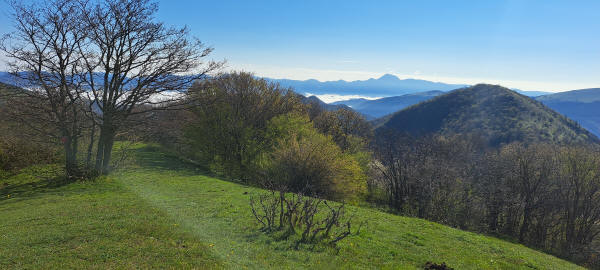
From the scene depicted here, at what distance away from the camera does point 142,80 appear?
2475cm

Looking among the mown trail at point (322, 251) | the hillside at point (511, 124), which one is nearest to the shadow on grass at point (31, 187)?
the mown trail at point (322, 251)

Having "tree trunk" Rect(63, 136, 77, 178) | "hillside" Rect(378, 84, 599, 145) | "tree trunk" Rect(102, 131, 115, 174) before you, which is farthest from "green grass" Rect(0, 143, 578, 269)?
"hillside" Rect(378, 84, 599, 145)

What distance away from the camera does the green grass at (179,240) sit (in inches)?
372

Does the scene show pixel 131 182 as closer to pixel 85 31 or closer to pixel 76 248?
pixel 85 31

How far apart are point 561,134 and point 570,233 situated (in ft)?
464

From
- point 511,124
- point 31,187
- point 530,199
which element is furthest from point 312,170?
point 511,124

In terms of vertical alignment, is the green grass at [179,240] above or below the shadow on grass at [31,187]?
above

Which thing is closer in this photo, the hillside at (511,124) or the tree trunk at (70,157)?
the tree trunk at (70,157)

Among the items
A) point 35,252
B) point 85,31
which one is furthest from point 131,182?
point 35,252

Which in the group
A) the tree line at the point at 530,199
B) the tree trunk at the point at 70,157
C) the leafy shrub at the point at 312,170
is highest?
the tree trunk at the point at 70,157

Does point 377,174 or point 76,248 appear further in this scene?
point 377,174

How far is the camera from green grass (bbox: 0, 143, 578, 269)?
9.45 m

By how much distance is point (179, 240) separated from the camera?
35.9 ft

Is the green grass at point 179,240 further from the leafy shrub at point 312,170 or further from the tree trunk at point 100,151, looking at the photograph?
the leafy shrub at point 312,170
